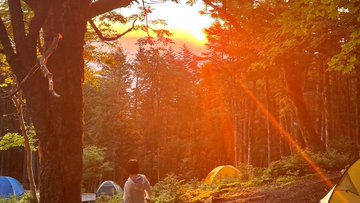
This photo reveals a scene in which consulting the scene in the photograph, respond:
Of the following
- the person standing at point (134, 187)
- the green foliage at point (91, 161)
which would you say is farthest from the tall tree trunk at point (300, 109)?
the green foliage at point (91, 161)

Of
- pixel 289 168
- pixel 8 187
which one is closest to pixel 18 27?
pixel 289 168

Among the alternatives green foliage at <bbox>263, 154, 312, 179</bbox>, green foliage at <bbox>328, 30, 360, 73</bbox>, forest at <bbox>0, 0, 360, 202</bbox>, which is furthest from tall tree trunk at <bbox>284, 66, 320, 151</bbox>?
green foliage at <bbox>328, 30, 360, 73</bbox>

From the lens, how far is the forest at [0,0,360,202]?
27.1ft

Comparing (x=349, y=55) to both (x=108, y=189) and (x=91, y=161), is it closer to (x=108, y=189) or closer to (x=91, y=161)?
(x=108, y=189)

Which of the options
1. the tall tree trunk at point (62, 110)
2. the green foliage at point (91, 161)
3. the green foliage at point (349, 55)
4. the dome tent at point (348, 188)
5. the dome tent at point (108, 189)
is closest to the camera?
the tall tree trunk at point (62, 110)

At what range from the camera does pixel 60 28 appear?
5.72 m

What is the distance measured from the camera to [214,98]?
5094 cm

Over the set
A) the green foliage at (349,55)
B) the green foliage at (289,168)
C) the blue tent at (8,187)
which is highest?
the green foliage at (349,55)

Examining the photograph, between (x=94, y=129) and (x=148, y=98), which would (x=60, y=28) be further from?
(x=148, y=98)

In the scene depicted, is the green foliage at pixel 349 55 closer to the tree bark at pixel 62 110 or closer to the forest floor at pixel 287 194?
the forest floor at pixel 287 194

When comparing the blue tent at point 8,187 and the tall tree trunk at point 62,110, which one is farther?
the blue tent at point 8,187

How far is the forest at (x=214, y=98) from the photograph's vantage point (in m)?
8.27

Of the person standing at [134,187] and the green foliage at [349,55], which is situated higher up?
the green foliage at [349,55]

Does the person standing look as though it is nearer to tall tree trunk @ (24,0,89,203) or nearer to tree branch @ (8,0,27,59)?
tall tree trunk @ (24,0,89,203)
